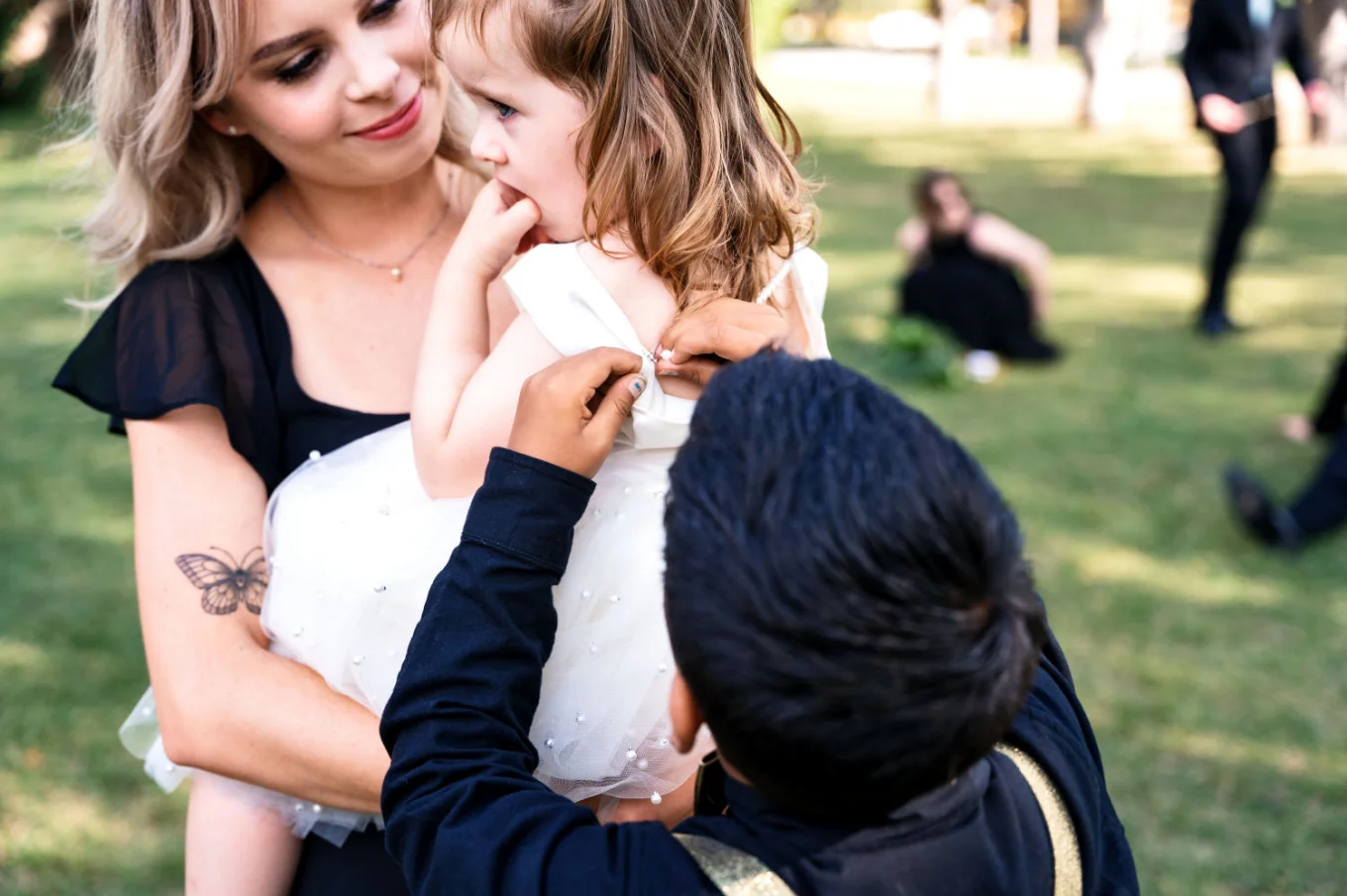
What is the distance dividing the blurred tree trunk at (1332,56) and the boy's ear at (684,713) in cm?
1761

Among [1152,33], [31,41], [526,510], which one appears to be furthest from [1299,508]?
[1152,33]

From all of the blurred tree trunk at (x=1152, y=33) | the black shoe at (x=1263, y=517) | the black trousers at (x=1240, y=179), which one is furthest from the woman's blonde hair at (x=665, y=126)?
the blurred tree trunk at (x=1152, y=33)

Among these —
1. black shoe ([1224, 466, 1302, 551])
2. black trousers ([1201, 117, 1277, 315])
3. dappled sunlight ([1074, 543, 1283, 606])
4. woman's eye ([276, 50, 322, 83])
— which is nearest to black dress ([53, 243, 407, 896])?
woman's eye ([276, 50, 322, 83])

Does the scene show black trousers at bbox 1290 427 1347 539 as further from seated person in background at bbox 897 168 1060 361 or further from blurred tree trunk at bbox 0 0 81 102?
blurred tree trunk at bbox 0 0 81 102

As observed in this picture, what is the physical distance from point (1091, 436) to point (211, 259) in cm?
571

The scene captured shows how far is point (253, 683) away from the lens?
162 centimetres

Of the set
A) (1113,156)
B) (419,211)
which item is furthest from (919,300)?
(1113,156)

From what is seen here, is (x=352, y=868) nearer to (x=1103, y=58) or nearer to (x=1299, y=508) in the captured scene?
(x=1299, y=508)

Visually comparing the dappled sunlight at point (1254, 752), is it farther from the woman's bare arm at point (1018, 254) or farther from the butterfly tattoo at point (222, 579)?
the woman's bare arm at point (1018, 254)

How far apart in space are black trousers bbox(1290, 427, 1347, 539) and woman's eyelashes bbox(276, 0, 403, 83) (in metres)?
4.75

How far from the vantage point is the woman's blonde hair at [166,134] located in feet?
5.56

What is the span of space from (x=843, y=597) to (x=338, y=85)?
3.69ft

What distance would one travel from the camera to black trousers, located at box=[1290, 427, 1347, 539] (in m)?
5.29

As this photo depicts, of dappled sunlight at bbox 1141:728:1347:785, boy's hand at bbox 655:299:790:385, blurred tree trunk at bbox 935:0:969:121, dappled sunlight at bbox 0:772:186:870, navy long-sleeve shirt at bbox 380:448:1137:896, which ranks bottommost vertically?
blurred tree trunk at bbox 935:0:969:121
